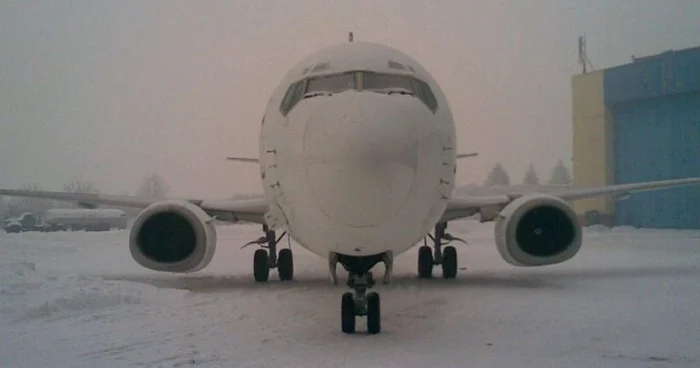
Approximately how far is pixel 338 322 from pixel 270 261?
18.1 feet

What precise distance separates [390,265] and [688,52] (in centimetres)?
3455

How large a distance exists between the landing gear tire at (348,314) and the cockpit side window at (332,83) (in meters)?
2.02

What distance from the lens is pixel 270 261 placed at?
42.5 ft

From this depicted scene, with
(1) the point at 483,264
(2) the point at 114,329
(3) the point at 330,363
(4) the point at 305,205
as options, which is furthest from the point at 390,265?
A: (1) the point at 483,264

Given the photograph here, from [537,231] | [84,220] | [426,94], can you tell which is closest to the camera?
[426,94]

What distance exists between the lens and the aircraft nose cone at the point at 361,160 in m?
5.51

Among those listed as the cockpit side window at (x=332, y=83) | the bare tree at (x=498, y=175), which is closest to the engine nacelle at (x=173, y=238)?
the cockpit side window at (x=332, y=83)

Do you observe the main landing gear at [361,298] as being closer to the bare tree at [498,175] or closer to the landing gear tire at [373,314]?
the landing gear tire at [373,314]

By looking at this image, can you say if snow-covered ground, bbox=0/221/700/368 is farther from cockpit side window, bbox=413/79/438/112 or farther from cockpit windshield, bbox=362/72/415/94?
cockpit windshield, bbox=362/72/415/94

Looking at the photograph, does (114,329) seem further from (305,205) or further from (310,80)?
(310,80)

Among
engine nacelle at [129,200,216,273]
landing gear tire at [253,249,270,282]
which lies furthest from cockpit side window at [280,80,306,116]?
landing gear tire at [253,249,270,282]

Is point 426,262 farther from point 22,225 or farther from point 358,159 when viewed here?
point 22,225

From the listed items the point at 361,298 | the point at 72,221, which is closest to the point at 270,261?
the point at 361,298

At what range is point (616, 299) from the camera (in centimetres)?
909
